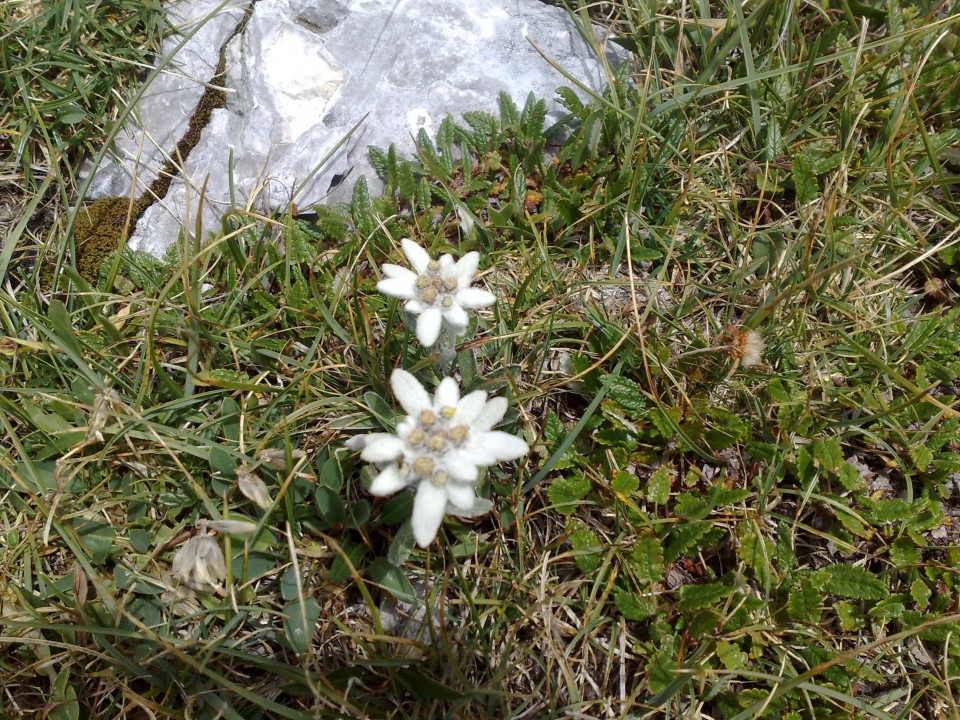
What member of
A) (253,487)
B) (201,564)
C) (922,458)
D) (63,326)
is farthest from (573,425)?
(63,326)

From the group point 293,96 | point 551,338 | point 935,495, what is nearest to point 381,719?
point 551,338

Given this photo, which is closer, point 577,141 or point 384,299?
point 384,299

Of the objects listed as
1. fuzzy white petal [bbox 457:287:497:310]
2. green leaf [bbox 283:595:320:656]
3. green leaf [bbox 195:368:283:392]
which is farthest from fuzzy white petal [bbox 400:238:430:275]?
green leaf [bbox 283:595:320:656]

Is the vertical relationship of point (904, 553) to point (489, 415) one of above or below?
below

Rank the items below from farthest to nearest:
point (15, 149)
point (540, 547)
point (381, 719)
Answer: point (15, 149), point (540, 547), point (381, 719)

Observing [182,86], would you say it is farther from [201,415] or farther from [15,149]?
[201,415]

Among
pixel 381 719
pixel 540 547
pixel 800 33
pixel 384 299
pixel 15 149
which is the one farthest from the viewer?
pixel 800 33

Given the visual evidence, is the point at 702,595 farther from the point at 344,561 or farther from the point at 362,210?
the point at 362,210

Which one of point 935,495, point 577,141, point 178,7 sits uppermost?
point 178,7

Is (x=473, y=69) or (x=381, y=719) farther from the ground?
(x=473, y=69)
